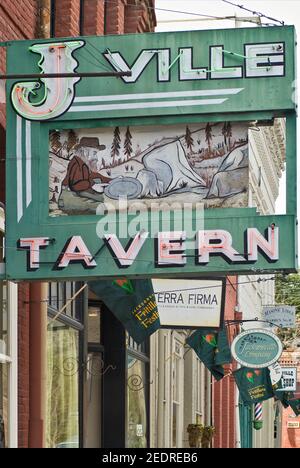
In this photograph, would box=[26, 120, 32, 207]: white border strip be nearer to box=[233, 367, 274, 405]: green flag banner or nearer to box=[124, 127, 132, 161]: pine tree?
box=[124, 127, 132, 161]: pine tree

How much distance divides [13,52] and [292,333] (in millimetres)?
47525

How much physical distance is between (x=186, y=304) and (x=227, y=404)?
12.8 m

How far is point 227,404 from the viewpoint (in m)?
32.2

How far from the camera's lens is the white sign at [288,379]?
3538cm

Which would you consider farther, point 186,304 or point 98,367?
point 98,367

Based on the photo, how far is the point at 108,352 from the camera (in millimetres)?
20297

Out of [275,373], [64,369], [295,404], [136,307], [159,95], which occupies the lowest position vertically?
[295,404]

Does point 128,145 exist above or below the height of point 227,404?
above

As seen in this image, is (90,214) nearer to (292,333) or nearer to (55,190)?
(55,190)

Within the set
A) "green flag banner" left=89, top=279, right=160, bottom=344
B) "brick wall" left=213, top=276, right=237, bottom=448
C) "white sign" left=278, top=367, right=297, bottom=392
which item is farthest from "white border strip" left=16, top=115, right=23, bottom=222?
"white sign" left=278, top=367, right=297, bottom=392

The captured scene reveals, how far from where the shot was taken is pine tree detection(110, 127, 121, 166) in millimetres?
13062

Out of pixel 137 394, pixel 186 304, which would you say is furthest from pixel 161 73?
pixel 137 394

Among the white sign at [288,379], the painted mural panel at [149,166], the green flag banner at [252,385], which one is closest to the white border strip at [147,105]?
the painted mural panel at [149,166]

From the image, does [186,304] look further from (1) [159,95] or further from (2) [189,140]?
(1) [159,95]
